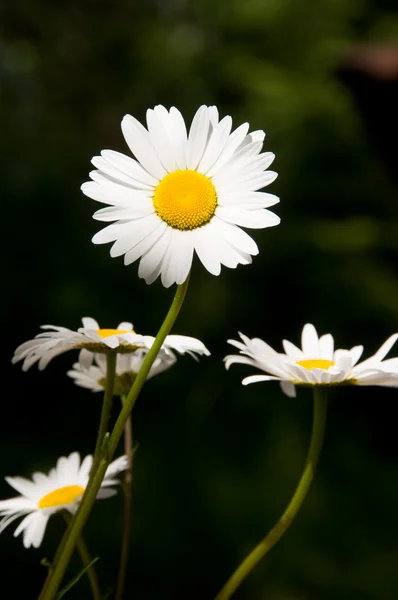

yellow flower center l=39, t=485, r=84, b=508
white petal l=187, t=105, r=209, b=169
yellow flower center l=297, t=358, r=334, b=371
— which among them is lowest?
yellow flower center l=39, t=485, r=84, b=508

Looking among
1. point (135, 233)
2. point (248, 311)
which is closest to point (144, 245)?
point (135, 233)

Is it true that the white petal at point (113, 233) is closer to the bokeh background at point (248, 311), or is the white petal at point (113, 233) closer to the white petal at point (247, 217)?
the white petal at point (247, 217)

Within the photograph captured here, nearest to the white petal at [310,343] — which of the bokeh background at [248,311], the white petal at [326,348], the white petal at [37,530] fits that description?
the white petal at [326,348]

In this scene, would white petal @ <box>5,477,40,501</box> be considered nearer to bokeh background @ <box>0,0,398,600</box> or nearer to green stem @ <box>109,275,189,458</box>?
green stem @ <box>109,275,189,458</box>

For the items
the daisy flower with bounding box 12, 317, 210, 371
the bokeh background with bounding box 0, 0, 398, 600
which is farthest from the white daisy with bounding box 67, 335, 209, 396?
the bokeh background with bounding box 0, 0, 398, 600

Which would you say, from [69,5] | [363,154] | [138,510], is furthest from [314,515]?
[69,5]

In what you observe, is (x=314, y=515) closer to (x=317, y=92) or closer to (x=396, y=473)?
(x=396, y=473)
